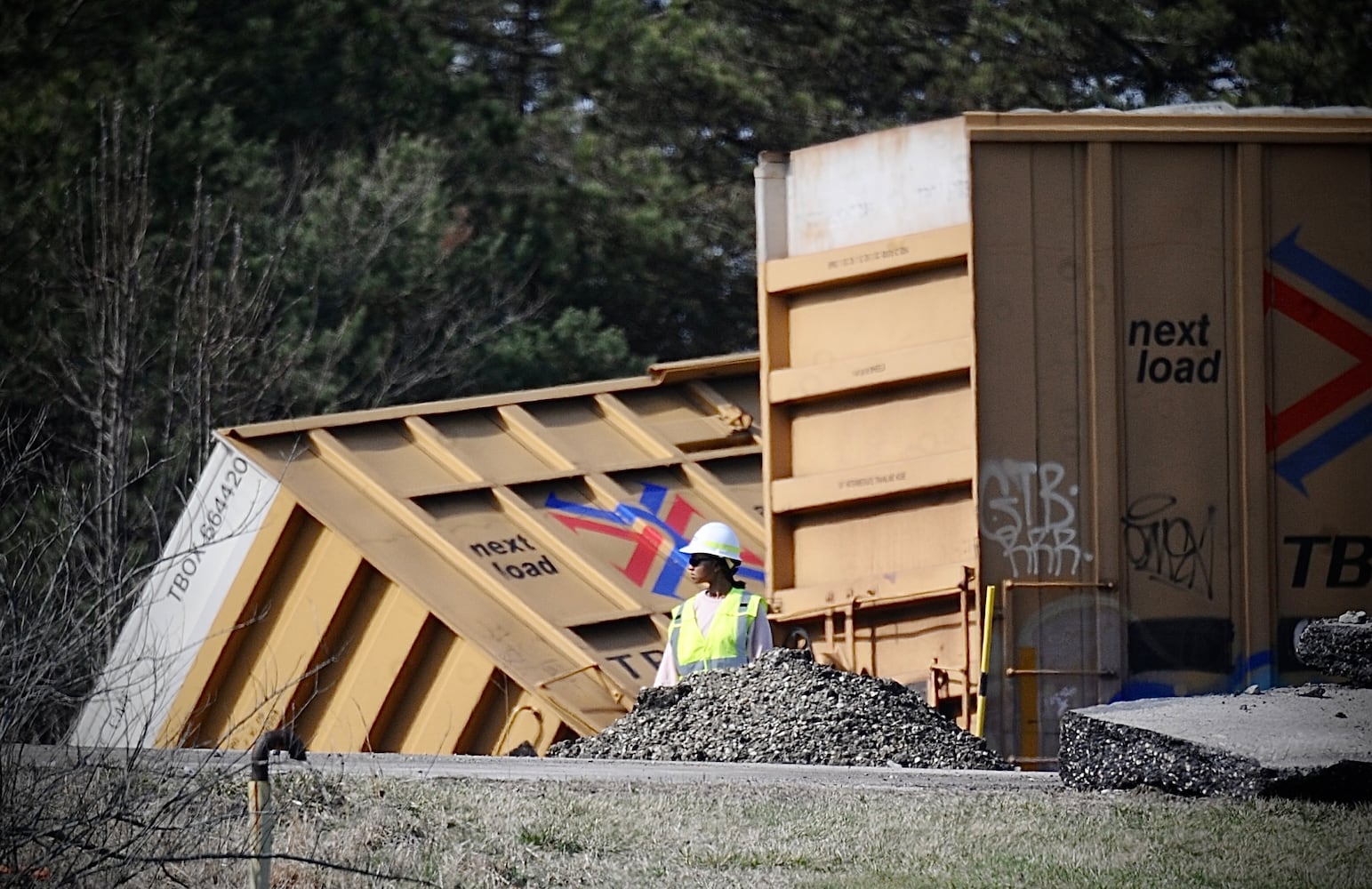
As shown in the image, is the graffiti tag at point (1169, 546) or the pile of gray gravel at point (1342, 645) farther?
the graffiti tag at point (1169, 546)

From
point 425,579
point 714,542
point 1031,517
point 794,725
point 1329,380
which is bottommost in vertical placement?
point 794,725

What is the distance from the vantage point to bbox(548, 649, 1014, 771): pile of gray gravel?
349 inches

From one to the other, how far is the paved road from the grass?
0.68 ft

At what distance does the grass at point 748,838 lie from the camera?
246 inches

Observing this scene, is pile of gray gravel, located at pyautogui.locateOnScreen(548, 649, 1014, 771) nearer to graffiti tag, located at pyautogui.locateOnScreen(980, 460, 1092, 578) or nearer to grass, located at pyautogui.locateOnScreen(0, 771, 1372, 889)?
graffiti tag, located at pyautogui.locateOnScreen(980, 460, 1092, 578)

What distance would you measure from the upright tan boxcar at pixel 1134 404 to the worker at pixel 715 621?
67 cm

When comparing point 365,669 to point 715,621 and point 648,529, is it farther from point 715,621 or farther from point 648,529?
point 715,621

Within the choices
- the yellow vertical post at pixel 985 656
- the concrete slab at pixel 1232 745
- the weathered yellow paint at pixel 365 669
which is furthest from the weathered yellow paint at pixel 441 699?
the concrete slab at pixel 1232 745

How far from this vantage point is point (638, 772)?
8.14m

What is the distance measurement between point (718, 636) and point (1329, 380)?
2973 millimetres

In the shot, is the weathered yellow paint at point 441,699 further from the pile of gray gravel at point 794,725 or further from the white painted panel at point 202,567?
the pile of gray gravel at point 794,725

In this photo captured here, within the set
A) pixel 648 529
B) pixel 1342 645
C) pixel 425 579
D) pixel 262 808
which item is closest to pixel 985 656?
pixel 1342 645

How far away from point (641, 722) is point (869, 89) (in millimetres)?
16211

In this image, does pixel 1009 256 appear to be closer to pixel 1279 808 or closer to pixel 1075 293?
pixel 1075 293
